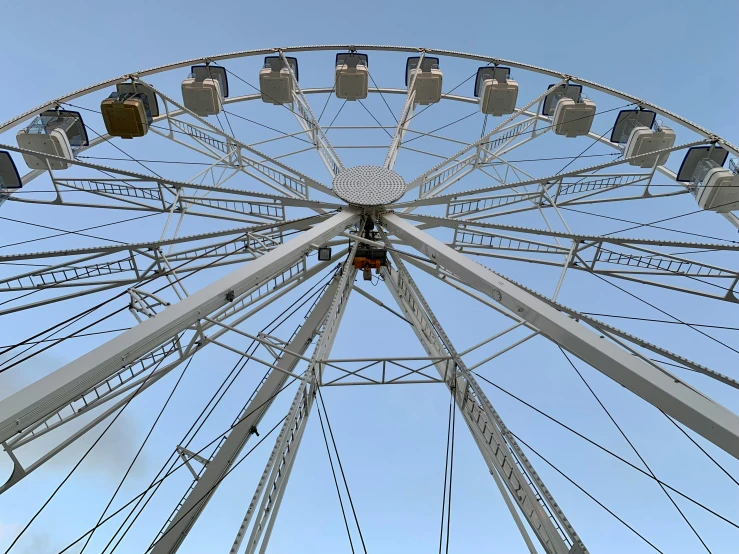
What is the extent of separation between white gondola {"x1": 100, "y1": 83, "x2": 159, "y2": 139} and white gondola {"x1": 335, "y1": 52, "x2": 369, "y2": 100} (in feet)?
20.4

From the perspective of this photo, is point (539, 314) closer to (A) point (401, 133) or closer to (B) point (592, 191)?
(B) point (592, 191)

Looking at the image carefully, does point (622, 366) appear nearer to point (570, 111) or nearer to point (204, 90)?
point (570, 111)

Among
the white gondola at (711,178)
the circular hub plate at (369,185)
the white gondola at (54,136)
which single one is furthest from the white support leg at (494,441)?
the white gondola at (54,136)

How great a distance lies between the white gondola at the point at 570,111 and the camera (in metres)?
A: 16.4

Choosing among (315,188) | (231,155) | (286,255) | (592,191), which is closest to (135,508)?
(286,255)

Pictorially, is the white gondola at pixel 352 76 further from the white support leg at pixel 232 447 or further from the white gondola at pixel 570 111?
the white support leg at pixel 232 447

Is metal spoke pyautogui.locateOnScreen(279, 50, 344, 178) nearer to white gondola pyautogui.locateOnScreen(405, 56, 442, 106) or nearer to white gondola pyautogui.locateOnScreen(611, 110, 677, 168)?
white gondola pyautogui.locateOnScreen(405, 56, 442, 106)

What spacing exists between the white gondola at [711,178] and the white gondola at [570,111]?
360 cm

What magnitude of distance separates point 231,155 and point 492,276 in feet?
28.5

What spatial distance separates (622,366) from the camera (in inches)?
235

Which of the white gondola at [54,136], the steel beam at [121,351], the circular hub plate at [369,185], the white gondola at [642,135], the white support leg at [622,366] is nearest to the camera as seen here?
the steel beam at [121,351]

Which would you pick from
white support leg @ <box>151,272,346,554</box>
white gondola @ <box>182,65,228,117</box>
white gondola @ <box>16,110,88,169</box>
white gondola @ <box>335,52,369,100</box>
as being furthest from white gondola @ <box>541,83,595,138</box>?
white gondola @ <box>16,110,88,169</box>

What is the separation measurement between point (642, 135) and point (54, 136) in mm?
15502

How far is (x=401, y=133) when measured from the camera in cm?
1516
